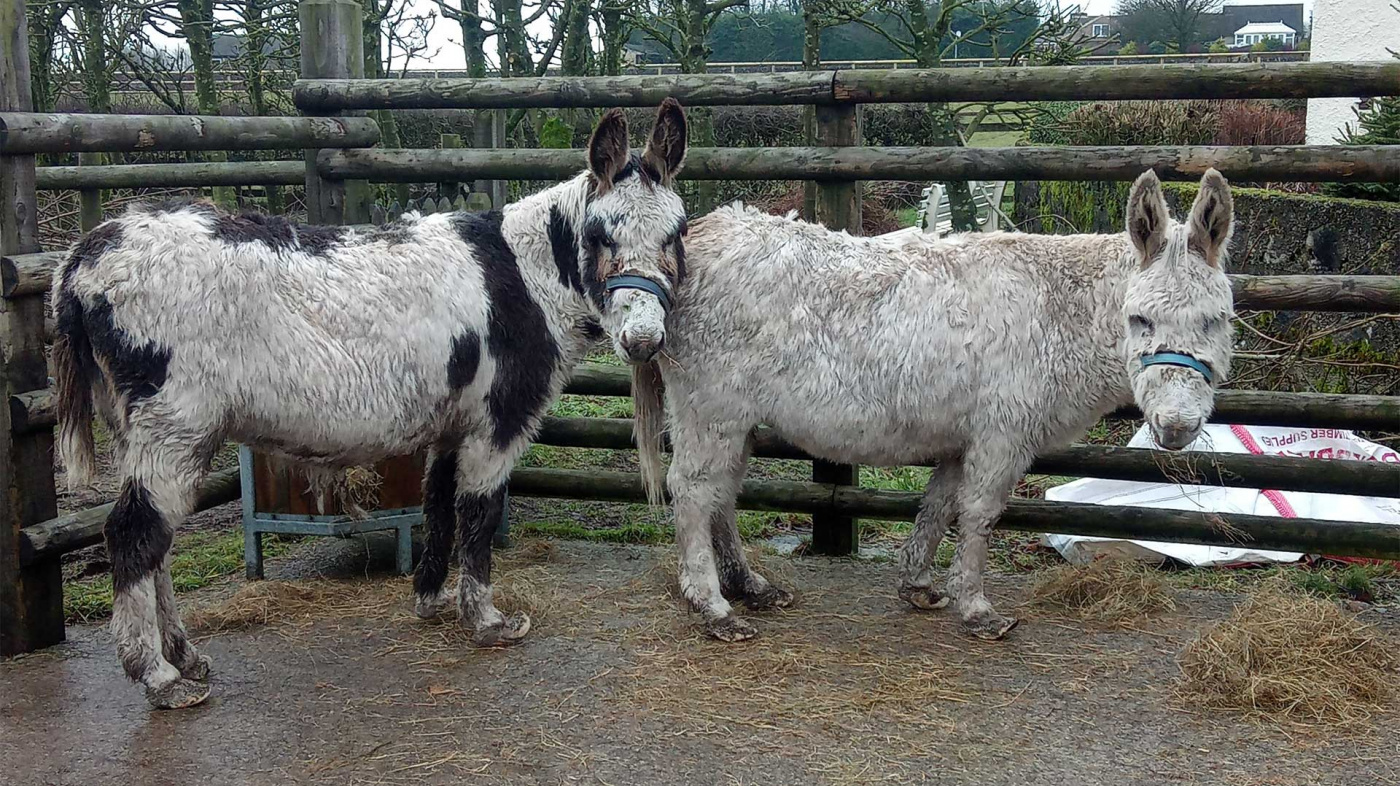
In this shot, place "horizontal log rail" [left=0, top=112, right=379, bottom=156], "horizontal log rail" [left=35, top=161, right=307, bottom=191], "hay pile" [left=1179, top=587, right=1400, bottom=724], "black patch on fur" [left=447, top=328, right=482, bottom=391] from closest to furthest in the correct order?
"hay pile" [left=1179, top=587, right=1400, bottom=724] → "horizontal log rail" [left=0, top=112, right=379, bottom=156] → "black patch on fur" [left=447, top=328, right=482, bottom=391] → "horizontal log rail" [left=35, top=161, right=307, bottom=191]

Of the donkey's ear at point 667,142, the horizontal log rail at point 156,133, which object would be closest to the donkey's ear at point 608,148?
the donkey's ear at point 667,142

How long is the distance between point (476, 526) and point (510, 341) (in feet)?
2.43

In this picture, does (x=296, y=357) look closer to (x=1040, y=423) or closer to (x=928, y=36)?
(x=1040, y=423)

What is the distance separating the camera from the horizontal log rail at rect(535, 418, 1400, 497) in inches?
195

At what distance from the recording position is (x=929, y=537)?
4.78 meters

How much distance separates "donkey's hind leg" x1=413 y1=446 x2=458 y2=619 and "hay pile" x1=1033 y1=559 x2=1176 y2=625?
2597 millimetres

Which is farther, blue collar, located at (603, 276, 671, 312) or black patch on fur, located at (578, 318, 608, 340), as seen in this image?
black patch on fur, located at (578, 318, 608, 340)

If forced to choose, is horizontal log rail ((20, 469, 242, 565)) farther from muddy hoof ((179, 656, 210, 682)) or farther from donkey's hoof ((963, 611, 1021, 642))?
donkey's hoof ((963, 611, 1021, 642))

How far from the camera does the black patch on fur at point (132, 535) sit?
3.74 metres

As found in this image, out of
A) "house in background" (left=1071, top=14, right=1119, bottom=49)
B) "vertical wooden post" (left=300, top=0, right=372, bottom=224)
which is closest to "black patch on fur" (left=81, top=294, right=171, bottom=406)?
"vertical wooden post" (left=300, top=0, right=372, bottom=224)

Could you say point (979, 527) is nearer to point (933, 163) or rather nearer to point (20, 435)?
point (933, 163)

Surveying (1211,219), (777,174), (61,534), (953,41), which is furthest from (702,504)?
(953,41)

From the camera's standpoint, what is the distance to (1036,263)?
4398mm

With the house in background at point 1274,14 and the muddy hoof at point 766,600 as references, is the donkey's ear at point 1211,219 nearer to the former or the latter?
the muddy hoof at point 766,600
